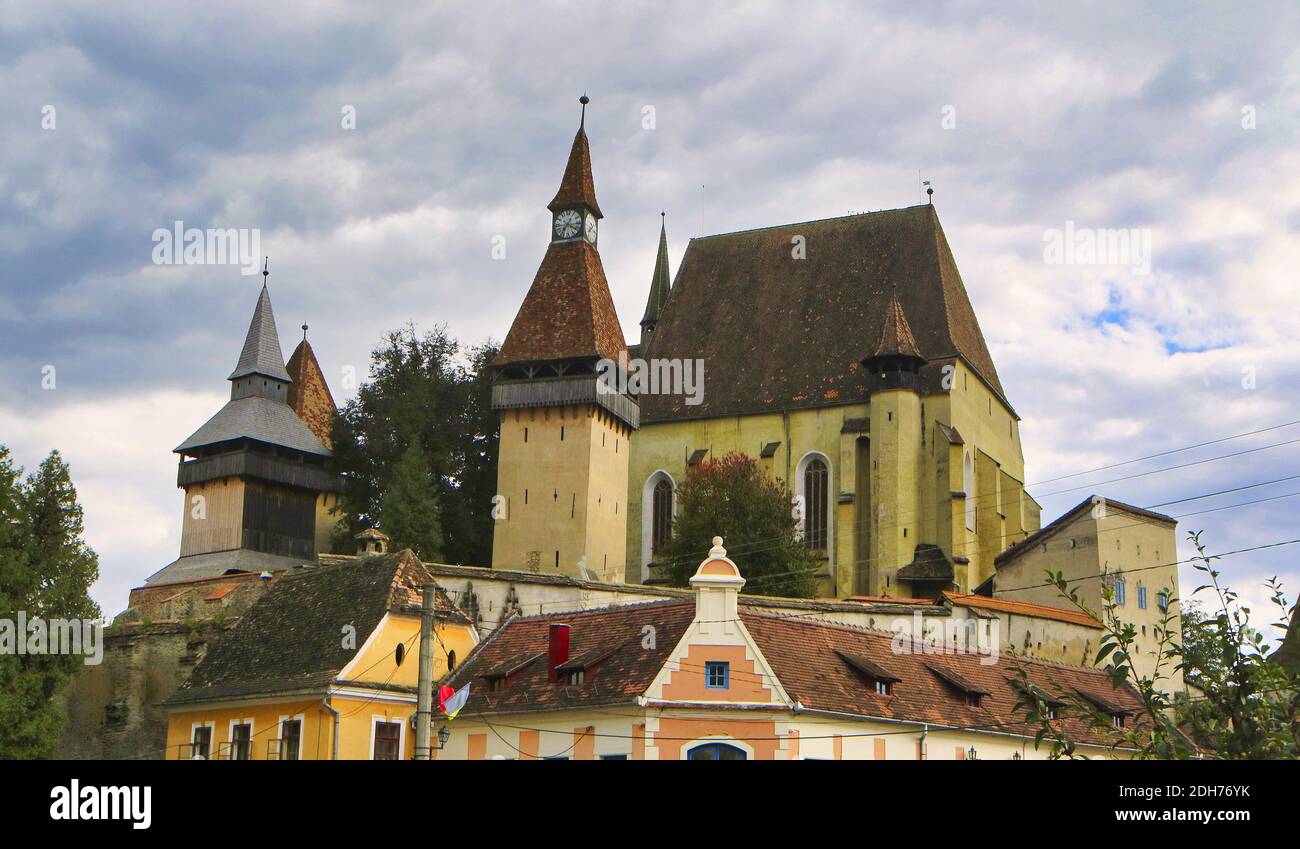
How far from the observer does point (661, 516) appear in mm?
62812

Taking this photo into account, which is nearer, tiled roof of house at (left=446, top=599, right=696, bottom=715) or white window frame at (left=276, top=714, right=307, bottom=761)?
tiled roof of house at (left=446, top=599, right=696, bottom=715)

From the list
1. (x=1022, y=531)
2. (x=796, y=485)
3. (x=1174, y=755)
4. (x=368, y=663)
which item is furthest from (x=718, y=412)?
(x=1174, y=755)

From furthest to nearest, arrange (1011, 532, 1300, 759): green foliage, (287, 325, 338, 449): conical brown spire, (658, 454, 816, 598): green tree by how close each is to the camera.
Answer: (287, 325, 338, 449): conical brown spire < (658, 454, 816, 598): green tree < (1011, 532, 1300, 759): green foliage

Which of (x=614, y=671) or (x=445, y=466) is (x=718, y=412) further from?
(x=614, y=671)

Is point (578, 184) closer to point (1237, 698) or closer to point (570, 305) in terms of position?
point (570, 305)

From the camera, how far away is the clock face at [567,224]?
6134 cm

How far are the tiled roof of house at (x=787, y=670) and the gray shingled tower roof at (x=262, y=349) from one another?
97.5 ft

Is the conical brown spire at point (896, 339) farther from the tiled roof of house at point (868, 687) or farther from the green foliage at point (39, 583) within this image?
the green foliage at point (39, 583)

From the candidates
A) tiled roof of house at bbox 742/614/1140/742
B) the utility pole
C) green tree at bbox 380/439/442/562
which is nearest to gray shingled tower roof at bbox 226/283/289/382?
green tree at bbox 380/439/442/562

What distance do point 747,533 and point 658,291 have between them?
81.2ft

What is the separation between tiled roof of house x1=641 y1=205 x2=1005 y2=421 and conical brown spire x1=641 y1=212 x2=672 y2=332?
13.7 ft

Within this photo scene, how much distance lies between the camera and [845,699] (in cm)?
3133

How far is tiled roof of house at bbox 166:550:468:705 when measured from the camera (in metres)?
33.8

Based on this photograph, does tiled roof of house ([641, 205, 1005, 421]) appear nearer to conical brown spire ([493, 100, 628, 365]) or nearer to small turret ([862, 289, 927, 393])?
small turret ([862, 289, 927, 393])
